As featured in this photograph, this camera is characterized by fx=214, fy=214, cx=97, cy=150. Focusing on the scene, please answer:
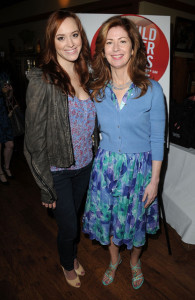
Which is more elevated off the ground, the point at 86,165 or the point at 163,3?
the point at 163,3

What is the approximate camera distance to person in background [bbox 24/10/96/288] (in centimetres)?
113

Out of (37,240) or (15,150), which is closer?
(37,240)

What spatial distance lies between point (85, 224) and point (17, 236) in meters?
0.96

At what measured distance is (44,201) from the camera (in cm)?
126

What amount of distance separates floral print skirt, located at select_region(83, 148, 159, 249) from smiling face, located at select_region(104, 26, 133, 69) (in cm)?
55

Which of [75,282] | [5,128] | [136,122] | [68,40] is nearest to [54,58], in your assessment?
[68,40]

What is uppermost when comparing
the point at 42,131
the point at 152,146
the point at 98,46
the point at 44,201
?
the point at 98,46

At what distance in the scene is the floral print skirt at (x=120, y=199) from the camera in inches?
53.2

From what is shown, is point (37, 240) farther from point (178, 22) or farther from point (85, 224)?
Result: point (178, 22)

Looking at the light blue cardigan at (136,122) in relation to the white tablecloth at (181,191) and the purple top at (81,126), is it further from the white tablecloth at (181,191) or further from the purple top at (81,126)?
the white tablecloth at (181,191)

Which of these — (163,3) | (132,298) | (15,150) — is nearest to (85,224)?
(132,298)

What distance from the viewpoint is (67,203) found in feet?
4.42

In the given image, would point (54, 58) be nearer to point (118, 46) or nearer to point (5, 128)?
point (118, 46)

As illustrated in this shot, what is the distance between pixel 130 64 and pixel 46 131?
64cm
